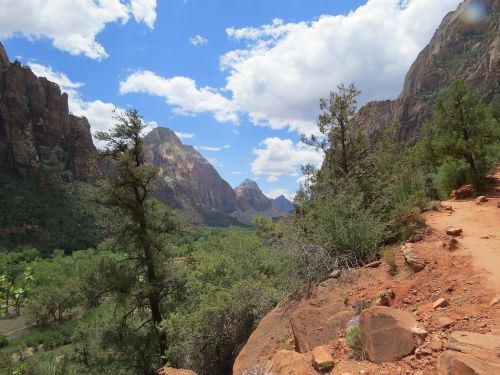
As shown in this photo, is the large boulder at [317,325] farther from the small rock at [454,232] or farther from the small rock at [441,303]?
the small rock at [454,232]

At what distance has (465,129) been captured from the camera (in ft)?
56.9

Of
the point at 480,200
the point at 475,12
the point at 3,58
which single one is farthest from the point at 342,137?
the point at 475,12

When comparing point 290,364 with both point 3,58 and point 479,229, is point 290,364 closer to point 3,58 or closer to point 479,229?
point 479,229

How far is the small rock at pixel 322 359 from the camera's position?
448 cm

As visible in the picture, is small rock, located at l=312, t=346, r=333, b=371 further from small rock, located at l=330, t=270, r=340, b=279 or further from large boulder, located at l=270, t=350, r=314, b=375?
small rock, located at l=330, t=270, r=340, b=279

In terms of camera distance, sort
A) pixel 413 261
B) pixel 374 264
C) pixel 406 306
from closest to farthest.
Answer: pixel 406 306 → pixel 413 261 → pixel 374 264

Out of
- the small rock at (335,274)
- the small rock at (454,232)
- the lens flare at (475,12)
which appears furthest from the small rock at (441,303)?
the lens flare at (475,12)

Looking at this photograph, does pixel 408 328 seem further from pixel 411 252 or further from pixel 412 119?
pixel 412 119

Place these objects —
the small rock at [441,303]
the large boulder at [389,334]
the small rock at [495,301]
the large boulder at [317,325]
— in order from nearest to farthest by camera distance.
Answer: the large boulder at [389,334], the small rock at [495,301], the small rock at [441,303], the large boulder at [317,325]

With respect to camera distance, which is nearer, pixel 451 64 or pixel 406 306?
pixel 406 306

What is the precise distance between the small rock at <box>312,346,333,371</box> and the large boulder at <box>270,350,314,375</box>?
0.11 metres

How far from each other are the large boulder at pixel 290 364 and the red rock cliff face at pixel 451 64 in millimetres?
91320

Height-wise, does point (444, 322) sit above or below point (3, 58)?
below

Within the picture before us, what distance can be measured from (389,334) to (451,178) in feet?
53.4
